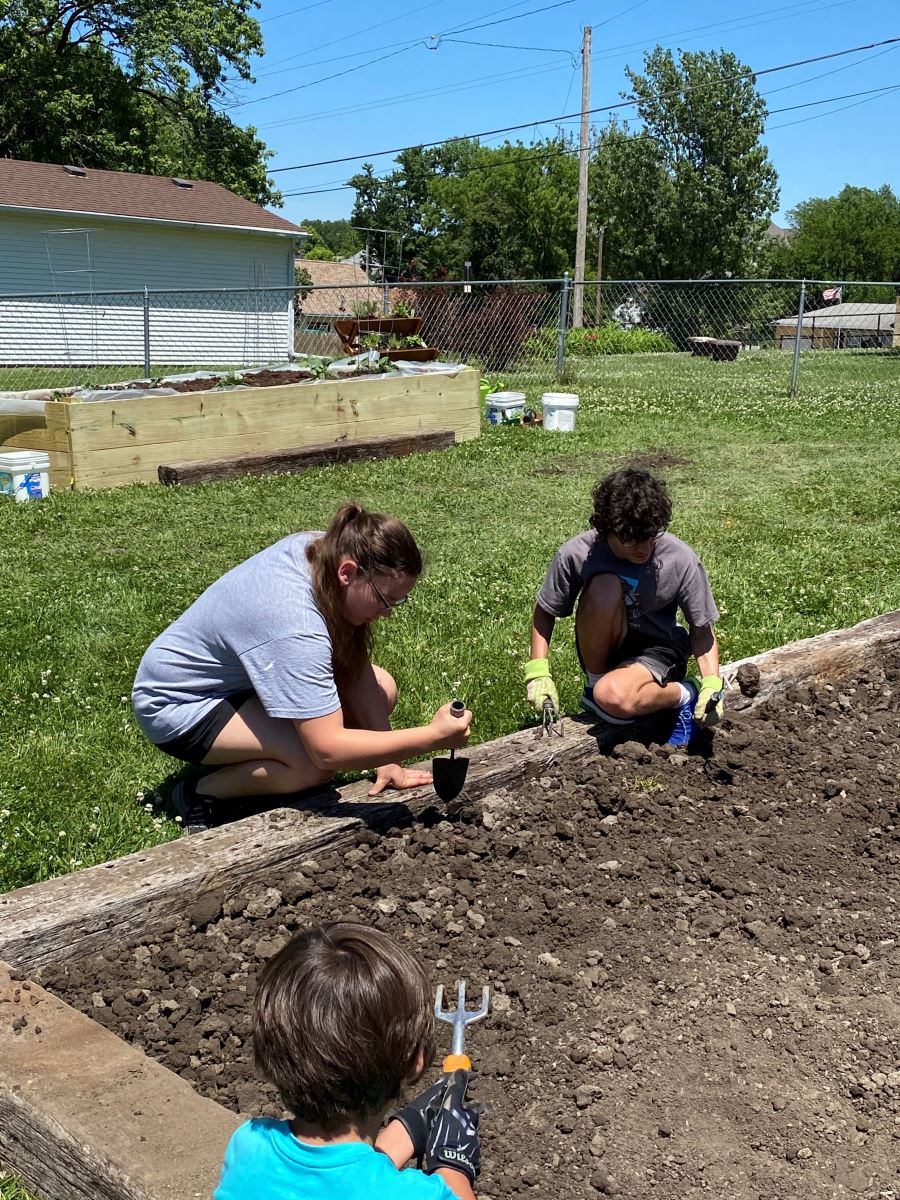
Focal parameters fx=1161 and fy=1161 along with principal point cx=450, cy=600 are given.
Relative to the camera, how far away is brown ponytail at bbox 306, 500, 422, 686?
301 centimetres

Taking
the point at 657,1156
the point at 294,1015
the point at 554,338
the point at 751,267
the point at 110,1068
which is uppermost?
the point at 751,267

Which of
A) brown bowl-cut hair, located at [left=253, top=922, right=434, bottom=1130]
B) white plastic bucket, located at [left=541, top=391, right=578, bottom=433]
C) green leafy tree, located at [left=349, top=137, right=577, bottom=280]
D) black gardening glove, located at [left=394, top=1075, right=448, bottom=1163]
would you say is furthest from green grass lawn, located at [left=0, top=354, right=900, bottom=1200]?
green leafy tree, located at [left=349, top=137, right=577, bottom=280]

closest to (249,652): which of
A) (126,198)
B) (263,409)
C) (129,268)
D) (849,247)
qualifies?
(263,409)

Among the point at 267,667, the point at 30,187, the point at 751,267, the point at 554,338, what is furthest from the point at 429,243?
the point at 267,667

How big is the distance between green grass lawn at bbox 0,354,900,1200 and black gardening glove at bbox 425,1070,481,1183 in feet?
2.71

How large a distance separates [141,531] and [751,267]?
3758 centimetres

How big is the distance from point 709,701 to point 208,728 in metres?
1.70

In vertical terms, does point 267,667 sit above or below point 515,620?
above

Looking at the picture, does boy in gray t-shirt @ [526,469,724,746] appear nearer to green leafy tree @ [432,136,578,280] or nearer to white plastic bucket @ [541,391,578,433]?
white plastic bucket @ [541,391,578,433]

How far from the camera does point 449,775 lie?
136 inches

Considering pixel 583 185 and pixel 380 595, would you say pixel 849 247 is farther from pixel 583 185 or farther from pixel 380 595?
pixel 380 595

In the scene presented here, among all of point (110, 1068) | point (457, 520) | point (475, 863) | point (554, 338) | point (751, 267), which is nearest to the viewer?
point (110, 1068)

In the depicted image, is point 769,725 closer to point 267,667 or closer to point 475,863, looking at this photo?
point 475,863

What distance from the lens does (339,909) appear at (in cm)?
305
